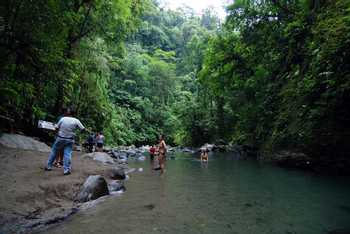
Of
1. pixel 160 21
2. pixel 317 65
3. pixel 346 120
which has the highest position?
pixel 160 21

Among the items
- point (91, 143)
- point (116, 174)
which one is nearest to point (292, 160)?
point (116, 174)

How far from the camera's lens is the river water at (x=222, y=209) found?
15.7 feet

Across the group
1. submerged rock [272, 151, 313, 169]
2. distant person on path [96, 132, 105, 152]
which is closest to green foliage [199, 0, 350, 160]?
submerged rock [272, 151, 313, 169]

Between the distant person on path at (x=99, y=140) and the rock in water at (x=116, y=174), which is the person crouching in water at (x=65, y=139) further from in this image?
the distant person on path at (x=99, y=140)

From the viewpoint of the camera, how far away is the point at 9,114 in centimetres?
1234

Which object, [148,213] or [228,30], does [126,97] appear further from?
[148,213]

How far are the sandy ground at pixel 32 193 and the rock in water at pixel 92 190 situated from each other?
0.17m

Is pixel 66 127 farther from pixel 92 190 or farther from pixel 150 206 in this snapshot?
pixel 150 206

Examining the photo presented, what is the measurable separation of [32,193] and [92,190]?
1.36m

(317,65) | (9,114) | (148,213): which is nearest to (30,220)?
(148,213)

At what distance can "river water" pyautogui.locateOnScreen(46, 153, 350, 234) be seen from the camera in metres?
4.77

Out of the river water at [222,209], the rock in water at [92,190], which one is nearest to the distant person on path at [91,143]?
the river water at [222,209]

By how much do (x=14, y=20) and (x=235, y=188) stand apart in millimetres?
7525

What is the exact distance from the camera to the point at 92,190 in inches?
266
